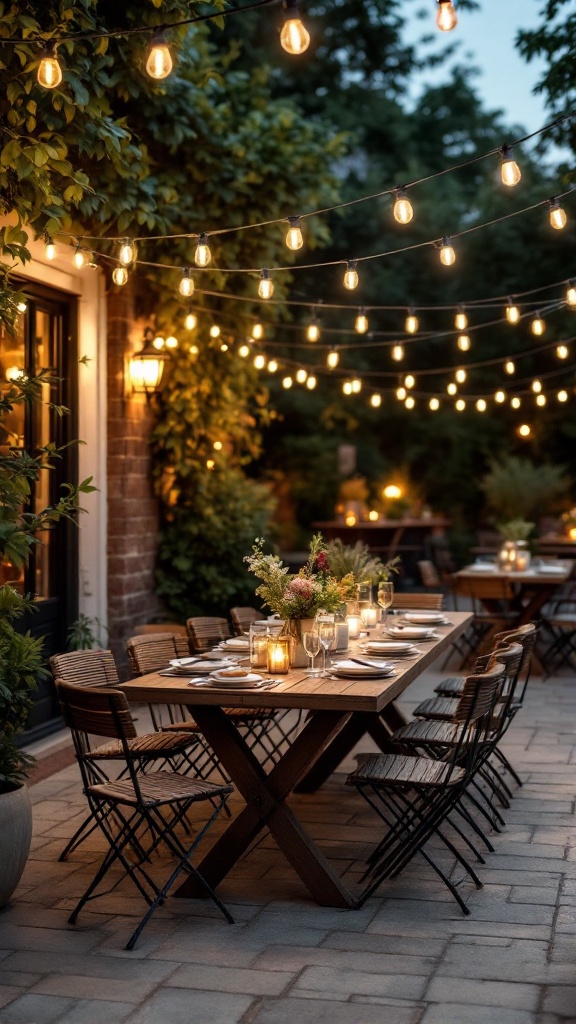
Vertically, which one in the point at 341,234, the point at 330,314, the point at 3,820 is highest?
the point at 341,234

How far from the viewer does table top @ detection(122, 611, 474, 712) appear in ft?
12.9

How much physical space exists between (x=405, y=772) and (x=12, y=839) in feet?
4.78

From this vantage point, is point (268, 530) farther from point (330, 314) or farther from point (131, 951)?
point (330, 314)

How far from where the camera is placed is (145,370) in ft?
25.8

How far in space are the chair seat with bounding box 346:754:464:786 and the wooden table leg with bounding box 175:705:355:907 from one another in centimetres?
22

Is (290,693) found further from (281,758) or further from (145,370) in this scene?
(145,370)

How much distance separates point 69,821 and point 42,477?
2.43m

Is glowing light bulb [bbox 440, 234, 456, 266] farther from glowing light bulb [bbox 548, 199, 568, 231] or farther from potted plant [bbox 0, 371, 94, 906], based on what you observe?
potted plant [bbox 0, 371, 94, 906]

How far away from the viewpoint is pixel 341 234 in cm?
1644

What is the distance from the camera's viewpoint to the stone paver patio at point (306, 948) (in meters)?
3.23

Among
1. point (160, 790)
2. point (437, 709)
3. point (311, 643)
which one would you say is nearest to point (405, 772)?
point (311, 643)

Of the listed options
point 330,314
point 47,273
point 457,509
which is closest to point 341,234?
point 330,314

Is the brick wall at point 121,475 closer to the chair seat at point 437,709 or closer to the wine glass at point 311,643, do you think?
the chair seat at point 437,709

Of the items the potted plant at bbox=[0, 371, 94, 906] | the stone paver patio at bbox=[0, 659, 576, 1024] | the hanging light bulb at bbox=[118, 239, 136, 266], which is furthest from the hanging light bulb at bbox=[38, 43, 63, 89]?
the stone paver patio at bbox=[0, 659, 576, 1024]
